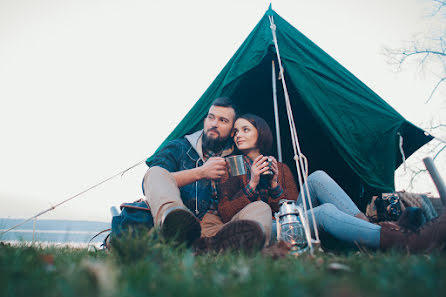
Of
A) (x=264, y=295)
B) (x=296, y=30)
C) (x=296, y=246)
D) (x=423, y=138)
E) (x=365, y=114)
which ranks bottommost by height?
(x=296, y=246)

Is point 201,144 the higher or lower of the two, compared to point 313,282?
higher

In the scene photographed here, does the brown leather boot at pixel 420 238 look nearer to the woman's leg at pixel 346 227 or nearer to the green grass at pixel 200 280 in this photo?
the woman's leg at pixel 346 227

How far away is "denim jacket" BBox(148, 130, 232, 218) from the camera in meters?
2.32

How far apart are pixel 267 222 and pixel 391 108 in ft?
6.60

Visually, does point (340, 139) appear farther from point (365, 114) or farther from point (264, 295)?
point (264, 295)

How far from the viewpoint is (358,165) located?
2715 mm

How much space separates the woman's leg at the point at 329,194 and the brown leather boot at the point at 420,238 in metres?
0.42

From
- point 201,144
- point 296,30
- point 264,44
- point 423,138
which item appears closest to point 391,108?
point 423,138

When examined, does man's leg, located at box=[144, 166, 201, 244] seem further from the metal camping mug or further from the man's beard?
the man's beard

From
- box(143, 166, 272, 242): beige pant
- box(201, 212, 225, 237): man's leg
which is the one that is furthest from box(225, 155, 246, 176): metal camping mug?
box(201, 212, 225, 237): man's leg

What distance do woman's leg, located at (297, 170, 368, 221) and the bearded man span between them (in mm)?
569

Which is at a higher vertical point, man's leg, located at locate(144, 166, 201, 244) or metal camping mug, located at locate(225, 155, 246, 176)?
metal camping mug, located at locate(225, 155, 246, 176)

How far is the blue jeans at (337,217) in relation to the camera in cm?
154

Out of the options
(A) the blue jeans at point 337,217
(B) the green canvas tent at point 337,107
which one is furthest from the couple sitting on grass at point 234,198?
(B) the green canvas tent at point 337,107
